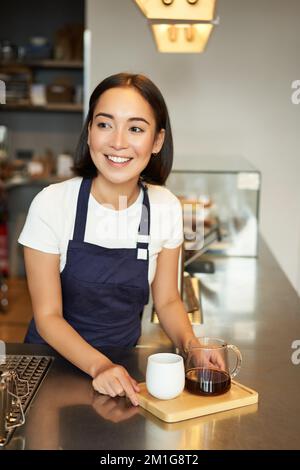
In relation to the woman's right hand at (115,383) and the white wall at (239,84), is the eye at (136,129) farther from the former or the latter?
the white wall at (239,84)

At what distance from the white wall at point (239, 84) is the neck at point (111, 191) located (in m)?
1.73

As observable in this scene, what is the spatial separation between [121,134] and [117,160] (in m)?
0.06

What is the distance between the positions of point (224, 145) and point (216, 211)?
496 millimetres

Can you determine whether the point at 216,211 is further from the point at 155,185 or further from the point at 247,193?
the point at 155,185

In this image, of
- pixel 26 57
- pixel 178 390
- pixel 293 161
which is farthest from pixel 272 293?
pixel 26 57

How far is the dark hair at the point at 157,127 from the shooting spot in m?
1.53

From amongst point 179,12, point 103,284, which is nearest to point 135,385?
point 103,284

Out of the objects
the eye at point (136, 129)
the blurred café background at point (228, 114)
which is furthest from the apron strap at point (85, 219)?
the blurred café background at point (228, 114)

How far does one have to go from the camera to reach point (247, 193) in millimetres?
2988

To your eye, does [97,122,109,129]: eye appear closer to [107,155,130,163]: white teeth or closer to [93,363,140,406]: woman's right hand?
[107,155,130,163]: white teeth

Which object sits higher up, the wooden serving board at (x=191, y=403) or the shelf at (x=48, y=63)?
the shelf at (x=48, y=63)

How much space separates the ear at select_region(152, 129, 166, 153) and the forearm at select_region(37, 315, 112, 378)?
0.51 meters

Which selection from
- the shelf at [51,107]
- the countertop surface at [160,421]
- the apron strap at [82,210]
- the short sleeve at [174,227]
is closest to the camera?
the countertop surface at [160,421]

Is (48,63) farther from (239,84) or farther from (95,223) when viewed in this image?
(95,223)
